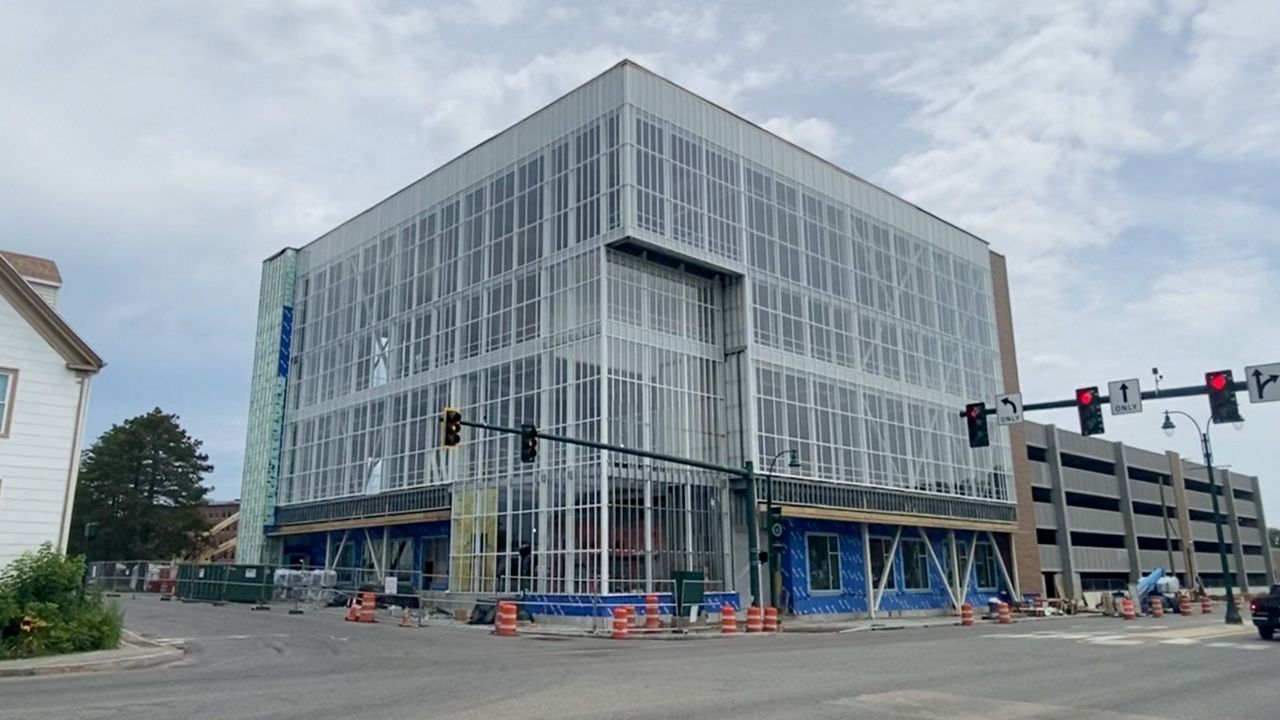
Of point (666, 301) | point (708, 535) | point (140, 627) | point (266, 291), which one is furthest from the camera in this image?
point (266, 291)

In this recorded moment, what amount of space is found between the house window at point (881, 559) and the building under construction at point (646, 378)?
0.15 m

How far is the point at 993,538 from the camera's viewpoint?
177 ft

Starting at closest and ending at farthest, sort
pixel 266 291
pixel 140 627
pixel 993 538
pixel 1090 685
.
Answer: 1. pixel 1090 685
2. pixel 140 627
3. pixel 993 538
4. pixel 266 291

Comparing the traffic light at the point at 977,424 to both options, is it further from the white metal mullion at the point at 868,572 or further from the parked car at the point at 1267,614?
the white metal mullion at the point at 868,572

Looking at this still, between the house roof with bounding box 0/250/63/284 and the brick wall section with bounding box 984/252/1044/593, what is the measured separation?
50.0 m

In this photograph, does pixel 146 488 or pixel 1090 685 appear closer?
pixel 1090 685

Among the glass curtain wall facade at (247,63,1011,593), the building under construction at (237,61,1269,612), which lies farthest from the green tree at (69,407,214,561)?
the glass curtain wall facade at (247,63,1011,593)

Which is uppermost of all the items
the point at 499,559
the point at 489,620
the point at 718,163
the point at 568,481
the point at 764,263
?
the point at 718,163

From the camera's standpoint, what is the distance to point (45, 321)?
21688 mm

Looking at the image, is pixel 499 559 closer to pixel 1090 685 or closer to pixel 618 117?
pixel 618 117

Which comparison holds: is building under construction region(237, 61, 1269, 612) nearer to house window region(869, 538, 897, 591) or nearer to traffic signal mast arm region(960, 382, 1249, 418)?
house window region(869, 538, 897, 591)

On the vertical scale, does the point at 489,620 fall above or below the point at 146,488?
below

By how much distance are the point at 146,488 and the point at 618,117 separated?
55.1 metres

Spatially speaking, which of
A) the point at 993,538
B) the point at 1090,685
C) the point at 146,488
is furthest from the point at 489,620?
the point at 146,488
